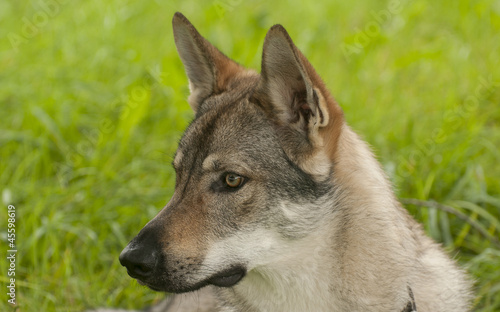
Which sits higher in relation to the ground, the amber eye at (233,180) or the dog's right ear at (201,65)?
the dog's right ear at (201,65)

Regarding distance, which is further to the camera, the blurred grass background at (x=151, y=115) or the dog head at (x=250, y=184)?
the blurred grass background at (x=151, y=115)

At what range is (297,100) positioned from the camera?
11.2 ft

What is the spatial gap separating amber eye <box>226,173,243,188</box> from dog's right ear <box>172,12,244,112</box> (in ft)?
2.77

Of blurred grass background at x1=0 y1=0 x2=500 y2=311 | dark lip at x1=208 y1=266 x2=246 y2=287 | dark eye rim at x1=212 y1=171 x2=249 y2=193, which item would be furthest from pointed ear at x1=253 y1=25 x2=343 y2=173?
blurred grass background at x1=0 y1=0 x2=500 y2=311

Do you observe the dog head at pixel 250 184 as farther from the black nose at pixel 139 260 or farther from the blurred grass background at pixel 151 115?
the blurred grass background at pixel 151 115

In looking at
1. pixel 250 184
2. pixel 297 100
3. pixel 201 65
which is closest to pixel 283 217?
pixel 250 184

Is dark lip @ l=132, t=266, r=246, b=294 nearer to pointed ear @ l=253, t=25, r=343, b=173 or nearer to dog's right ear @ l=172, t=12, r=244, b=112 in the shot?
pointed ear @ l=253, t=25, r=343, b=173

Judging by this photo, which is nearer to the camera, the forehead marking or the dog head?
the dog head

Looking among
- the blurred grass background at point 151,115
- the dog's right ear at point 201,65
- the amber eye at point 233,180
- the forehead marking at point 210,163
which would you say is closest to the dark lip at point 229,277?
the amber eye at point 233,180

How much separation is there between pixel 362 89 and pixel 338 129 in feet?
11.7

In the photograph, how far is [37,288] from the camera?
4.54 metres

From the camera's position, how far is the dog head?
3.22 metres

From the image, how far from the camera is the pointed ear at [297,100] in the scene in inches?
126

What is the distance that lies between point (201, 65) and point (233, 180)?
108cm
